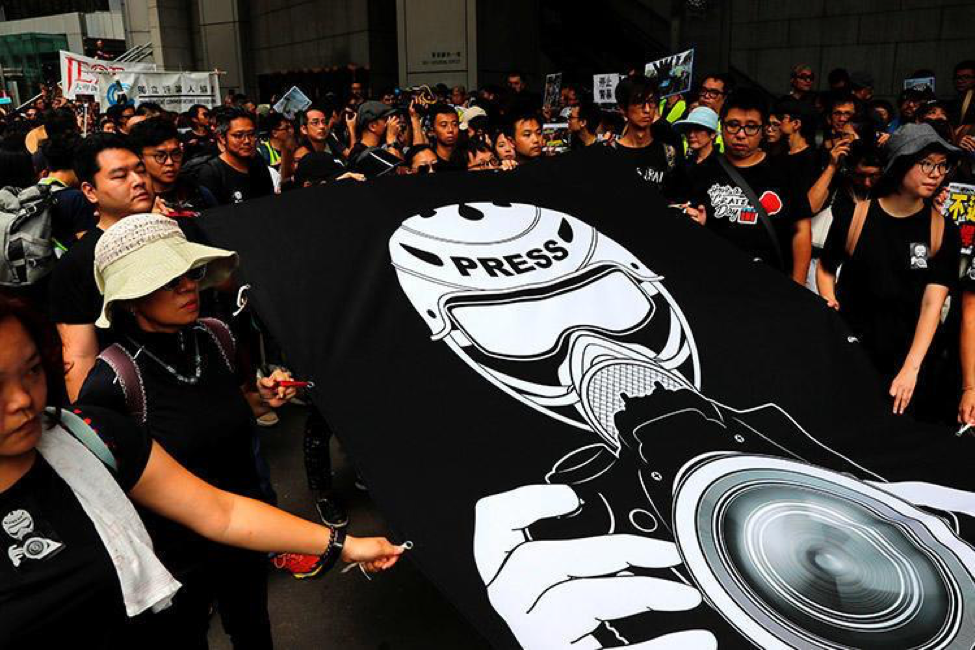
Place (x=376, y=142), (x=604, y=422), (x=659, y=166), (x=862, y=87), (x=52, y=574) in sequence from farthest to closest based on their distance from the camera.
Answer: (x=862, y=87) → (x=376, y=142) → (x=659, y=166) → (x=604, y=422) → (x=52, y=574)

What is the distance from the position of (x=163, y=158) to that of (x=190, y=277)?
208cm

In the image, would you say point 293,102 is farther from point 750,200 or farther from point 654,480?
point 654,480


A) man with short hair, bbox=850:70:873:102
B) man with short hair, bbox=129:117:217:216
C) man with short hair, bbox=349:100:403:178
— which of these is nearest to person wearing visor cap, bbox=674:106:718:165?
man with short hair, bbox=349:100:403:178

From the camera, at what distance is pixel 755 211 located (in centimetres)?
371

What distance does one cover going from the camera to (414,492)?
2086 millimetres

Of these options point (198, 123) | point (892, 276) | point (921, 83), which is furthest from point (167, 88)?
point (892, 276)

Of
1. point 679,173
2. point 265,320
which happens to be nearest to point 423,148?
point 679,173

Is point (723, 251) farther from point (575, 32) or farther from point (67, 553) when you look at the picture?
point (575, 32)

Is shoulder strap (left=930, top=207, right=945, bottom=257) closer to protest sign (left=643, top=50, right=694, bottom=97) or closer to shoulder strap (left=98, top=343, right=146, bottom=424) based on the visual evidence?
shoulder strap (left=98, top=343, right=146, bottom=424)

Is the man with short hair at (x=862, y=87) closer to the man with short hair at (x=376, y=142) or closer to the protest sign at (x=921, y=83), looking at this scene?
the protest sign at (x=921, y=83)

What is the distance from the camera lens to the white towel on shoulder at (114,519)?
130 cm

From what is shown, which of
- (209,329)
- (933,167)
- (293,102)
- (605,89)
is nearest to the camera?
(209,329)

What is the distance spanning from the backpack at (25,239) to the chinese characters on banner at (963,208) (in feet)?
14.5

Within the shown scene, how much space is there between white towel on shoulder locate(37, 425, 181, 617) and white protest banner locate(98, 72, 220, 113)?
37.1 feet
